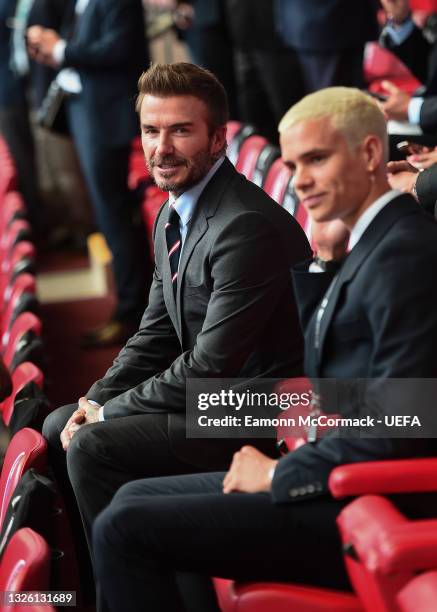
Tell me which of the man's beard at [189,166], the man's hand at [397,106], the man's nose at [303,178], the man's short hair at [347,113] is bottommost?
the man's hand at [397,106]

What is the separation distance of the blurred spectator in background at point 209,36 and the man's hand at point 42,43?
24.9 inches

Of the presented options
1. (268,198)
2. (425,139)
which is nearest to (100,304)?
(425,139)

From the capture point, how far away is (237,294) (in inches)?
72.1

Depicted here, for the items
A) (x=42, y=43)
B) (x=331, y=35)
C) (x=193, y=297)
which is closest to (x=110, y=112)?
(x=42, y=43)

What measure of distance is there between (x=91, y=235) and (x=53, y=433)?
4.26 m

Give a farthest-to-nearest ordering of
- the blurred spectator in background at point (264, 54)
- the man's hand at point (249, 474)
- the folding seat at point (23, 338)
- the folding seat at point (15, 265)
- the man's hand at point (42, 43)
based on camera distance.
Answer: the blurred spectator in background at point (264, 54) < the man's hand at point (42, 43) < the folding seat at point (15, 265) < the folding seat at point (23, 338) < the man's hand at point (249, 474)

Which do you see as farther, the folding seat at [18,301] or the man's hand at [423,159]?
the folding seat at [18,301]

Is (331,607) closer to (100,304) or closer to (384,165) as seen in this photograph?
(384,165)

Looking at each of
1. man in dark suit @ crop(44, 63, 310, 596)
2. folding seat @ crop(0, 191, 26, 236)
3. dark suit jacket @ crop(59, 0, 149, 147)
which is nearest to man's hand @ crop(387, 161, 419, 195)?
man in dark suit @ crop(44, 63, 310, 596)

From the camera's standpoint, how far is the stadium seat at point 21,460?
1.85 meters

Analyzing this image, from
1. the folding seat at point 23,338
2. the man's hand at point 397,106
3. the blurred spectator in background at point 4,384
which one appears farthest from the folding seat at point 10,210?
the blurred spectator in background at point 4,384

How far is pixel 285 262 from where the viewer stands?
187 centimetres

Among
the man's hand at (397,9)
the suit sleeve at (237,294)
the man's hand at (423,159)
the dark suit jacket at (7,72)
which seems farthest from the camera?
the dark suit jacket at (7,72)

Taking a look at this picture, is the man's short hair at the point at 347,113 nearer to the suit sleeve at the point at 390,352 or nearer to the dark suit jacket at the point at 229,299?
the suit sleeve at the point at 390,352
